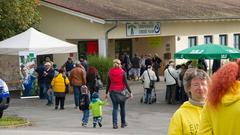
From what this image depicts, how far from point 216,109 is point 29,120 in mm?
14451

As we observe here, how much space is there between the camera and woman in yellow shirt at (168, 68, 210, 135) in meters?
4.77

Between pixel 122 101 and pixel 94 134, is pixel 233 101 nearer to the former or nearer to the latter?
pixel 94 134

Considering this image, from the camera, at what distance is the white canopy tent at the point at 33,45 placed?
24.0m

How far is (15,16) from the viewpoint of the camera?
1037 inches

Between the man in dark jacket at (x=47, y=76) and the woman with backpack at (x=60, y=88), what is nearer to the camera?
the woman with backpack at (x=60, y=88)

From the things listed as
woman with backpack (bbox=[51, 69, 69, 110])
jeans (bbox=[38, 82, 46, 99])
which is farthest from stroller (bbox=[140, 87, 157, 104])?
jeans (bbox=[38, 82, 46, 99])

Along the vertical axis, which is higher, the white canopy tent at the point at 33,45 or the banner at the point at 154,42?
the banner at the point at 154,42

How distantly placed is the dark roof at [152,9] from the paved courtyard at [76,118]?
7.15 m

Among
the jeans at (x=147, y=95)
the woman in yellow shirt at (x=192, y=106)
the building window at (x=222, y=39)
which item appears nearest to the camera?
the woman in yellow shirt at (x=192, y=106)

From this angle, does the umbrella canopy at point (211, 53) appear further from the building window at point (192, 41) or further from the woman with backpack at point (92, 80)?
the building window at point (192, 41)

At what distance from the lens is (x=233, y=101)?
12.8 ft


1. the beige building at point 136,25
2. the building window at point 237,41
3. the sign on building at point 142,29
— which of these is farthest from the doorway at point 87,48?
the building window at point 237,41

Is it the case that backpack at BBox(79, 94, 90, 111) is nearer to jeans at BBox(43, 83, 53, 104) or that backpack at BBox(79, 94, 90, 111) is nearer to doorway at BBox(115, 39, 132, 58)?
jeans at BBox(43, 83, 53, 104)

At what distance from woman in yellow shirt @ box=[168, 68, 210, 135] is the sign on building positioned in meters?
26.3
